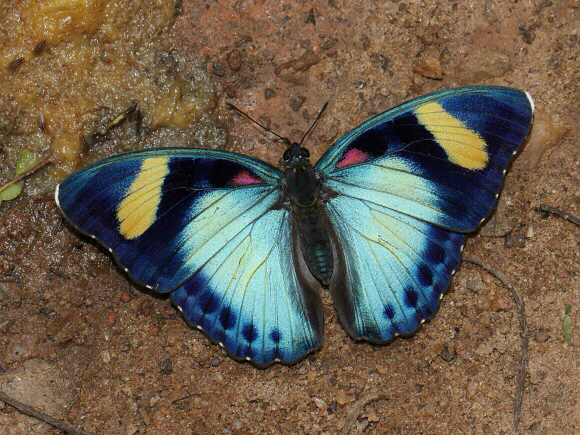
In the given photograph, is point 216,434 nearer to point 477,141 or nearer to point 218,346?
point 218,346

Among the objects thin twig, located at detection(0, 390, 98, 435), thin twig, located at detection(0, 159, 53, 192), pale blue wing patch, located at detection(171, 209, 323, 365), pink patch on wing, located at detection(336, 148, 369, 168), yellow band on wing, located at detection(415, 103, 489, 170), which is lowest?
thin twig, located at detection(0, 390, 98, 435)

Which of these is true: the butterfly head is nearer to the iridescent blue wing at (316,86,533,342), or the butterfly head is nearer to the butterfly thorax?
the butterfly thorax

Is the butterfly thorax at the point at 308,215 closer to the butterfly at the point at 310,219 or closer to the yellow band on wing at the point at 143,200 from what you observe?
the butterfly at the point at 310,219

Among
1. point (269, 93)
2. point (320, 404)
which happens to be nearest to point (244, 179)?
point (269, 93)

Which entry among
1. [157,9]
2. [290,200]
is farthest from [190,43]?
[290,200]

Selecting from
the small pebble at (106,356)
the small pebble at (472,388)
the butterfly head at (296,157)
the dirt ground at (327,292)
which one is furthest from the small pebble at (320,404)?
the butterfly head at (296,157)

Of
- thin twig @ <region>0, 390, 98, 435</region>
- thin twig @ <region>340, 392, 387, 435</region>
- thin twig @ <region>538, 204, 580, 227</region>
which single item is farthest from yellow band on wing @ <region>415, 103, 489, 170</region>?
thin twig @ <region>0, 390, 98, 435</region>
